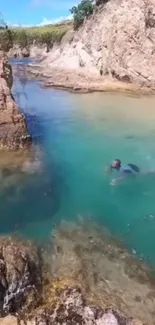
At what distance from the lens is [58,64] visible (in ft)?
196

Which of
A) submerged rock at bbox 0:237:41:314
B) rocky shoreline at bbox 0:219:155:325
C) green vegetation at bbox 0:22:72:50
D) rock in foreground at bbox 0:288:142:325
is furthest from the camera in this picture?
green vegetation at bbox 0:22:72:50

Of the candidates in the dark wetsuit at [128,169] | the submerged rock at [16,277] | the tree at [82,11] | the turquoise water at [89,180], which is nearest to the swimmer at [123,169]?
the dark wetsuit at [128,169]

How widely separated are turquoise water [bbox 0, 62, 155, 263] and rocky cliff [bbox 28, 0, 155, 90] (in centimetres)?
1134

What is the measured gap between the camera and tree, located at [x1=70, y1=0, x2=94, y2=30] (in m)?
59.4

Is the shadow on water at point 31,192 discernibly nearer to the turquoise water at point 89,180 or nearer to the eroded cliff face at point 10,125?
the turquoise water at point 89,180

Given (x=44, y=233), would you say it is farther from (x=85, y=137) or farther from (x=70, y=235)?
(x=85, y=137)

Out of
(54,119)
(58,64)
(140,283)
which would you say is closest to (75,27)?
(58,64)

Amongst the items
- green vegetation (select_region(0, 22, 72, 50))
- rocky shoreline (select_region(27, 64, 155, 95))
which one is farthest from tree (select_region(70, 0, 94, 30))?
green vegetation (select_region(0, 22, 72, 50))

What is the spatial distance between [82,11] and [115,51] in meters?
17.6

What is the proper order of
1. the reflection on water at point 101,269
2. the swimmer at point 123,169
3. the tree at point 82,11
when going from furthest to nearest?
the tree at point 82,11 < the swimmer at point 123,169 < the reflection on water at point 101,269

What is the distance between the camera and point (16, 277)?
36.4 ft

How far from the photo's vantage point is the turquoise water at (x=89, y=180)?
15094 millimetres

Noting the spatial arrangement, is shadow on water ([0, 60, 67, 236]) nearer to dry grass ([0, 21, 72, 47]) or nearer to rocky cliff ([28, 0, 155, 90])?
rocky cliff ([28, 0, 155, 90])

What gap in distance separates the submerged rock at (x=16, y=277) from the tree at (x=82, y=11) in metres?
54.5
